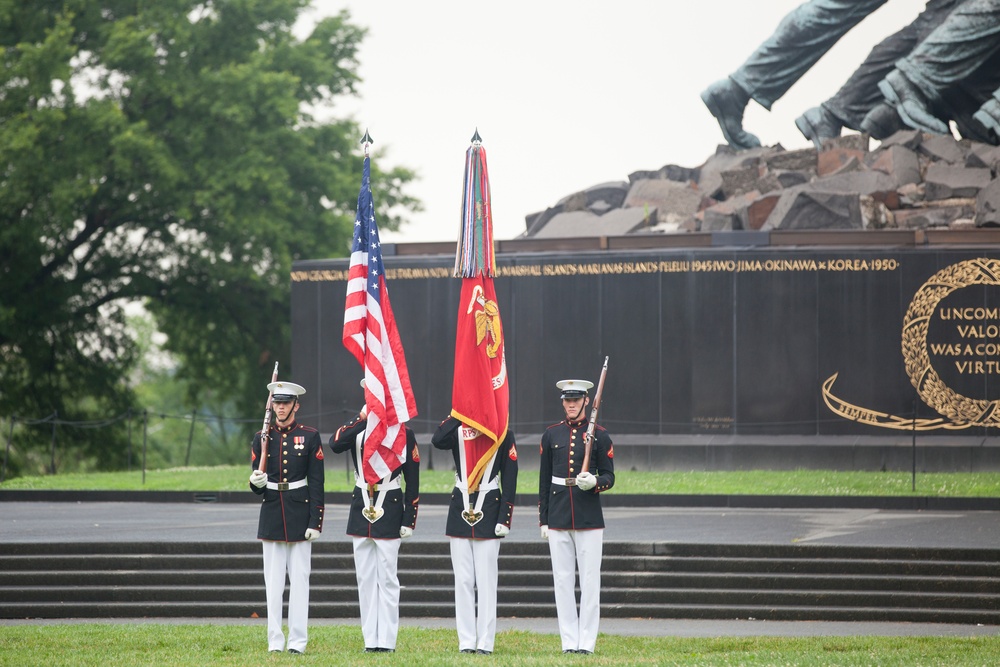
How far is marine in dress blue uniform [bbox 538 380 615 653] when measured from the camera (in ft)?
32.4

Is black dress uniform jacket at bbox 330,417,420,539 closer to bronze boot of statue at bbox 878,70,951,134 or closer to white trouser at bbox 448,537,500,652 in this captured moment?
white trouser at bbox 448,537,500,652

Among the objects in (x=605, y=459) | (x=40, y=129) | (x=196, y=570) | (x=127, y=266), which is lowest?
(x=196, y=570)

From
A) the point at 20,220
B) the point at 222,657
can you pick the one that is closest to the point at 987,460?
the point at 222,657

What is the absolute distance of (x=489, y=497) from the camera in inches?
398

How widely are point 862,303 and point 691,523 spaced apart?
6520mm

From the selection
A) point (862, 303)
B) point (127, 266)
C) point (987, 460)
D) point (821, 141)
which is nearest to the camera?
point (987, 460)

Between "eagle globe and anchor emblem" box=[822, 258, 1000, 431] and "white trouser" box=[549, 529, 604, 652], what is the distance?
35.4 feet

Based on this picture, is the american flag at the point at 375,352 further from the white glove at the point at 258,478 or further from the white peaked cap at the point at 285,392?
the white glove at the point at 258,478

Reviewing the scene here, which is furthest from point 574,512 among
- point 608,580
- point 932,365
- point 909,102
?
point 909,102

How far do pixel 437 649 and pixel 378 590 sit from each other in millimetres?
560

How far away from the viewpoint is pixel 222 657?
9.70 meters

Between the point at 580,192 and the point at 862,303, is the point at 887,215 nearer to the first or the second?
the point at 862,303

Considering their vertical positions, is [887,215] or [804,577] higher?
[887,215]

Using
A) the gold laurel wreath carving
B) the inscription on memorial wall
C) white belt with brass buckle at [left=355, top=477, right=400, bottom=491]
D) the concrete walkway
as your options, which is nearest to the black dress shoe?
the inscription on memorial wall
